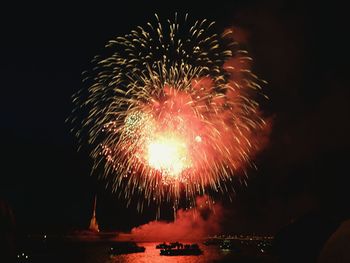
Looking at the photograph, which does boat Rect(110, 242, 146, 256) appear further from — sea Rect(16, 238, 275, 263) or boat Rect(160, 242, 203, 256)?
boat Rect(160, 242, 203, 256)

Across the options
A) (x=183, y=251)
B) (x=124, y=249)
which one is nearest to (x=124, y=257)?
(x=124, y=249)

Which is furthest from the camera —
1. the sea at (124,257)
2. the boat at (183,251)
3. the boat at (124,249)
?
the boat at (124,249)

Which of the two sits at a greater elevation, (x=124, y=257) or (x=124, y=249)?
(x=124, y=249)

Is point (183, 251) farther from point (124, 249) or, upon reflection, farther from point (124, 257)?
point (124, 249)

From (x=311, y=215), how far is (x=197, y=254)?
79171mm

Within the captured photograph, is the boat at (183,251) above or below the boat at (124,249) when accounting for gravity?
below

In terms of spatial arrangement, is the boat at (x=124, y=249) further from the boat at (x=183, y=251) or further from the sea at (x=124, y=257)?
the boat at (x=183, y=251)

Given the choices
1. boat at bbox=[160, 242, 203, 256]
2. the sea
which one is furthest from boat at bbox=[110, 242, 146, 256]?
boat at bbox=[160, 242, 203, 256]

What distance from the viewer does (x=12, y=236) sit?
11.5m

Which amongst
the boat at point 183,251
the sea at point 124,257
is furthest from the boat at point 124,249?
the boat at point 183,251

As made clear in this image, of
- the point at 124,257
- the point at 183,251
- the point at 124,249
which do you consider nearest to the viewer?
the point at 183,251

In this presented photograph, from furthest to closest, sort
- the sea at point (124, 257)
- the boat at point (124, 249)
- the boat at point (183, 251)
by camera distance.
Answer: the boat at point (124, 249) < the boat at point (183, 251) < the sea at point (124, 257)

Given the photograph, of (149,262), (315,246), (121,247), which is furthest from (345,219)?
(121,247)

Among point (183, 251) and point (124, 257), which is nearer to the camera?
point (183, 251)
